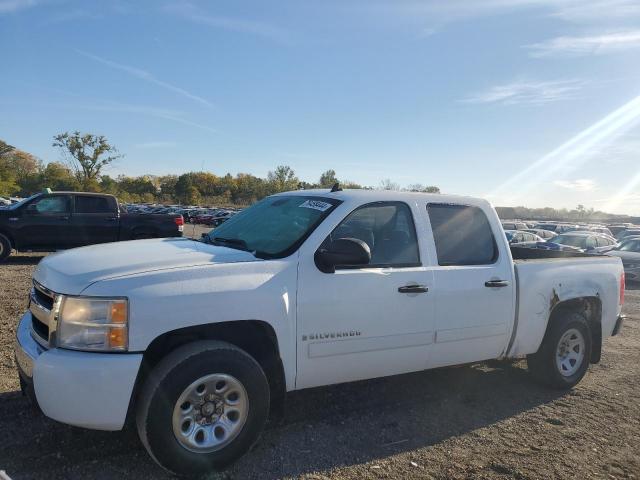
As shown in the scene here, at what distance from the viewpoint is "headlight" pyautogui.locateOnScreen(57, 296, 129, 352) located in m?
2.90

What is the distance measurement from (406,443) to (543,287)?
2.12 meters

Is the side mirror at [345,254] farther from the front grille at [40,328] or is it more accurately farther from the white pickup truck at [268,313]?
the front grille at [40,328]

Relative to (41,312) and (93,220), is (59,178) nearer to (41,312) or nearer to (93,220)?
(93,220)

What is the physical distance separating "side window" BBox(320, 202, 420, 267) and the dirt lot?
135 cm

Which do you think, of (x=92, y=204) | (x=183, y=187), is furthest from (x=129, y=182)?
(x=92, y=204)

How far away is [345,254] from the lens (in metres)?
3.50

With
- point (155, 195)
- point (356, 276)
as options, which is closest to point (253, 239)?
point (356, 276)

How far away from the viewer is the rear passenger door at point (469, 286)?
4199 millimetres

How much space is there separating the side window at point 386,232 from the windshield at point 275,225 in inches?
8.7

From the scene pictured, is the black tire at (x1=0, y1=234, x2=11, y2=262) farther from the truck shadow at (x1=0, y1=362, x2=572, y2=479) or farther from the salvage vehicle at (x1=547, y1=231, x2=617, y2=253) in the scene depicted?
the salvage vehicle at (x1=547, y1=231, x2=617, y2=253)

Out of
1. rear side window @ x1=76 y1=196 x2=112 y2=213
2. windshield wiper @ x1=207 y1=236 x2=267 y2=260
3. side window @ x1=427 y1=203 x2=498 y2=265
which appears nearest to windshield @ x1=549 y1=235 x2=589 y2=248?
side window @ x1=427 y1=203 x2=498 y2=265

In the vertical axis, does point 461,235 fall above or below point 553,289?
above

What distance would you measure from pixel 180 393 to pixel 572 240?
17544 millimetres

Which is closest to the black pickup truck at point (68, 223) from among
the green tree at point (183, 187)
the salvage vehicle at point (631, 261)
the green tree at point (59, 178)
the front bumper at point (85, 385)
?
the front bumper at point (85, 385)
